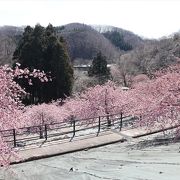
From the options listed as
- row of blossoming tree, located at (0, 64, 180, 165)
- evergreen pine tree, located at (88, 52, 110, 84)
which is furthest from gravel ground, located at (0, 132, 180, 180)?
evergreen pine tree, located at (88, 52, 110, 84)

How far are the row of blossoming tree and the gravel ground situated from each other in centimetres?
135

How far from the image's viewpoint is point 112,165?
567 inches

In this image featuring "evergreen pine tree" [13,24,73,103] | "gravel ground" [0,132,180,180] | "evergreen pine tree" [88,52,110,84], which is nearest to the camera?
"gravel ground" [0,132,180,180]

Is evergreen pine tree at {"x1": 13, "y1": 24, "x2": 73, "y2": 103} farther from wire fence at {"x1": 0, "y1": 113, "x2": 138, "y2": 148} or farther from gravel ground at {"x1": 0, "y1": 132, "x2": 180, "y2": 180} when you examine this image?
gravel ground at {"x1": 0, "y1": 132, "x2": 180, "y2": 180}

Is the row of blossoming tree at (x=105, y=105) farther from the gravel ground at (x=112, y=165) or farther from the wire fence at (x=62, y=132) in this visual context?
the gravel ground at (x=112, y=165)

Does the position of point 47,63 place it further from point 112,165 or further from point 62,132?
point 112,165

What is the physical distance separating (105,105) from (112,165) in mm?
14723

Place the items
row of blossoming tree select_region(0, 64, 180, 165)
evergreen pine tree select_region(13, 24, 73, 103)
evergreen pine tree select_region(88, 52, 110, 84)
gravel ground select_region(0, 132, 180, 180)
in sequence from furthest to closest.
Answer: evergreen pine tree select_region(88, 52, 110, 84) < evergreen pine tree select_region(13, 24, 73, 103) < gravel ground select_region(0, 132, 180, 180) < row of blossoming tree select_region(0, 64, 180, 165)

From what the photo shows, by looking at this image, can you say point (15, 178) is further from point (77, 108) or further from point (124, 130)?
point (77, 108)

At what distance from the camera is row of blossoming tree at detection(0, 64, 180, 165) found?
9328 millimetres

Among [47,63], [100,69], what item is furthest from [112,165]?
[100,69]

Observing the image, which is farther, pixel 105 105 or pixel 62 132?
pixel 105 105

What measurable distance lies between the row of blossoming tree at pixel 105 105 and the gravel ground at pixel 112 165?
135 centimetres

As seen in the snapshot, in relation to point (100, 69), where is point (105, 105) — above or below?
below
